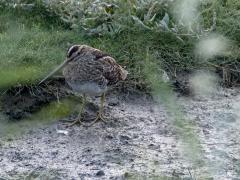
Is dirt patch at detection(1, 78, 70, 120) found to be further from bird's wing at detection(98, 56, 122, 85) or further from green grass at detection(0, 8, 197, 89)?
bird's wing at detection(98, 56, 122, 85)

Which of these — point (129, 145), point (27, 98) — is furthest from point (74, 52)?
point (129, 145)

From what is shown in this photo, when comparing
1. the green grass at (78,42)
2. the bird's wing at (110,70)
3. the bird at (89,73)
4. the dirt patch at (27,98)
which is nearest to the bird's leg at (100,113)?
the bird at (89,73)

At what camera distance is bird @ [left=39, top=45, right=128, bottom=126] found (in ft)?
16.2

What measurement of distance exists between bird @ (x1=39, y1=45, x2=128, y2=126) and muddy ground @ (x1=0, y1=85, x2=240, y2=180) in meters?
0.25

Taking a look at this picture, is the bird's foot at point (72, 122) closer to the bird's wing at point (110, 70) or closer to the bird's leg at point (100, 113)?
the bird's leg at point (100, 113)

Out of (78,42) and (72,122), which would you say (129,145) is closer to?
(72,122)

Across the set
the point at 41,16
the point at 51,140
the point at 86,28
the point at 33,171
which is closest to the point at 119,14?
the point at 86,28

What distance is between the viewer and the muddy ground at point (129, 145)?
415 cm

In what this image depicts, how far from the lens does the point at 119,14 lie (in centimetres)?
610

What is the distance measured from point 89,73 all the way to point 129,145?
78 centimetres

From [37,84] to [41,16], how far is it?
1.44 m

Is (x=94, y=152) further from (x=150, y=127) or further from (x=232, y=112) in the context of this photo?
(x=232, y=112)

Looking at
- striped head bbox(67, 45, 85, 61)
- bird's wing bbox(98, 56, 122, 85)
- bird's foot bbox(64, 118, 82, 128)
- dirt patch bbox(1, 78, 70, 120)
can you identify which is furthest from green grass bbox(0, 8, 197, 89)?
bird's foot bbox(64, 118, 82, 128)

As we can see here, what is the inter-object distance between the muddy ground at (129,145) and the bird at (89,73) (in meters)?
0.25
